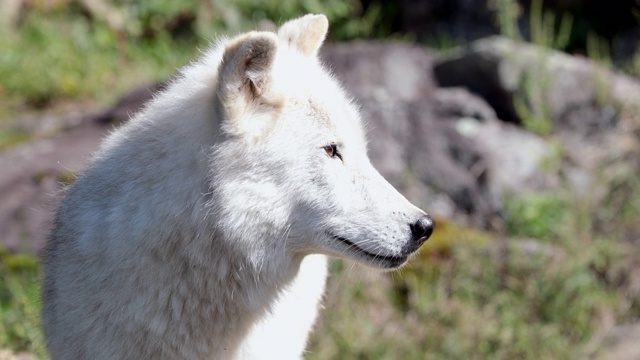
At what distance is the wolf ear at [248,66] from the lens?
317cm

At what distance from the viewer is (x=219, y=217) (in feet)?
10.8

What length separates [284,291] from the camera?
3576 mm

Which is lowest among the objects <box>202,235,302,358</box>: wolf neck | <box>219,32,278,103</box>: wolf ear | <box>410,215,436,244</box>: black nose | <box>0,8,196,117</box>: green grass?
<box>0,8,196,117</box>: green grass

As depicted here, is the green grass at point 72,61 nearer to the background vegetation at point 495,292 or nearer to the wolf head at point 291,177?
the background vegetation at point 495,292

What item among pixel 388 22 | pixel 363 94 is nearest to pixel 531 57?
pixel 363 94

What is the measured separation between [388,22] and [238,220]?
9.51 m

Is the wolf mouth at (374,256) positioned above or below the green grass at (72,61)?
above

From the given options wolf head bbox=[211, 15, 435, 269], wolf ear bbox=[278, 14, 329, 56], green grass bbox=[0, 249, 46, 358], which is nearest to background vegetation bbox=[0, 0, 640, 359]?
green grass bbox=[0, 249, 46, 358]

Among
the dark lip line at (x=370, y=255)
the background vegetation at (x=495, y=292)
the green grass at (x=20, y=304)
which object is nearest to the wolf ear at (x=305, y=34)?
the dark lip line at (x=370, y=255)

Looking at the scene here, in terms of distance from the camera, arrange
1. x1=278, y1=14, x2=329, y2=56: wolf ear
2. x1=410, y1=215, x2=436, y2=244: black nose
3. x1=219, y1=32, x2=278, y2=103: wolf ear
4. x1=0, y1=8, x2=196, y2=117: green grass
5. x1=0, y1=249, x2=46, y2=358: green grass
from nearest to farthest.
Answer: x1=219, y1=32, x2=278, y2=103: wolf ear < x1=410, y1=215, x2=436, y2=244: black nose < x1=278, y1=14, x2=329, y2=56: wolf ear < x1=0, y1=249, x2=46, y2=358: green grass < x1=0, y1=8, x2=196, y2=117: green grass

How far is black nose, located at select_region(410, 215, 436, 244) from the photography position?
3.40 metres

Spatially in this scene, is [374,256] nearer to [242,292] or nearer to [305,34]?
[242,292]

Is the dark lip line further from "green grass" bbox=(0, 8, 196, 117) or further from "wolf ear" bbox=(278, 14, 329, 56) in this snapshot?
"green grass" bbox=(0, 8, 196, 117)

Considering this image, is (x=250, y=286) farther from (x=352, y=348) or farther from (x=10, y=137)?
(x=10, y=137)
